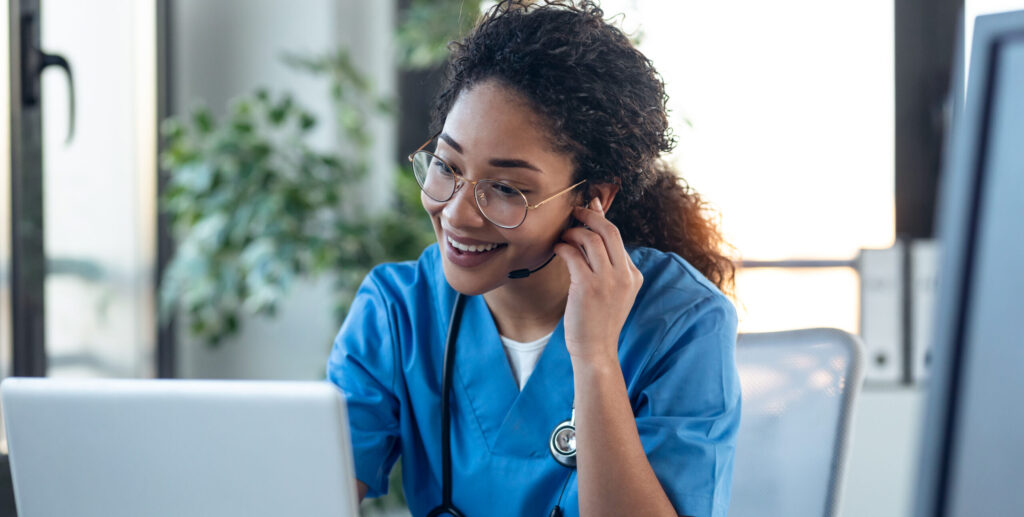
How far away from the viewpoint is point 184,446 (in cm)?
65

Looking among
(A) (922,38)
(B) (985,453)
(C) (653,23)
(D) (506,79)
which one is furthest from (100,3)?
(B) (985,453)

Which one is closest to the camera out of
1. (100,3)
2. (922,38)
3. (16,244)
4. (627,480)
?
(627,480)

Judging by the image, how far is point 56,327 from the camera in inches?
83.1

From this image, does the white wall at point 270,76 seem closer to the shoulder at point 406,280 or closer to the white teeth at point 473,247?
the shoulder at point 406,280

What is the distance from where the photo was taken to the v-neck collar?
1068 mm

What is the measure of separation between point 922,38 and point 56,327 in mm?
2348

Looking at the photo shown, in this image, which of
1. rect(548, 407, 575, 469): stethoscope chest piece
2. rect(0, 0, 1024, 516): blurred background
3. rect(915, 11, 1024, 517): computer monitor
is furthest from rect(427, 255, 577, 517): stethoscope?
rect(0, 0, 1024, 516): blurred background

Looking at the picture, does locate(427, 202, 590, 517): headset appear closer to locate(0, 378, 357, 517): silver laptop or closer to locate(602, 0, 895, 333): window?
locate(0, 378, 357, 517): silver laptop

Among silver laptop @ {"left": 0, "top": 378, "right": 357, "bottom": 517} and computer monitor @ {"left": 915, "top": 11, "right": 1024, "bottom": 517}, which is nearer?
computer monitor @ {"left": 915, "top": 11, "right": 1024, "bottom": 517}

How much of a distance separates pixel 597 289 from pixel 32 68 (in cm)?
135

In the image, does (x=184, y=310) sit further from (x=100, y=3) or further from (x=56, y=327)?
(x=100, y=3)

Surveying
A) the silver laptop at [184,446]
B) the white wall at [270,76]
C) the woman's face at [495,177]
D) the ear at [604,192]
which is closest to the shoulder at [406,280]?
the woman's face at [495,177]

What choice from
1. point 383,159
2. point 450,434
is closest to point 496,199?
point 450,434

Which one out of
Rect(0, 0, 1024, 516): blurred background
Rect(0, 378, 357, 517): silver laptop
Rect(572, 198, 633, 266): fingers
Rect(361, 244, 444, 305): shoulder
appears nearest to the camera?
Rect(0, 378, 357, 517): silver laptop
